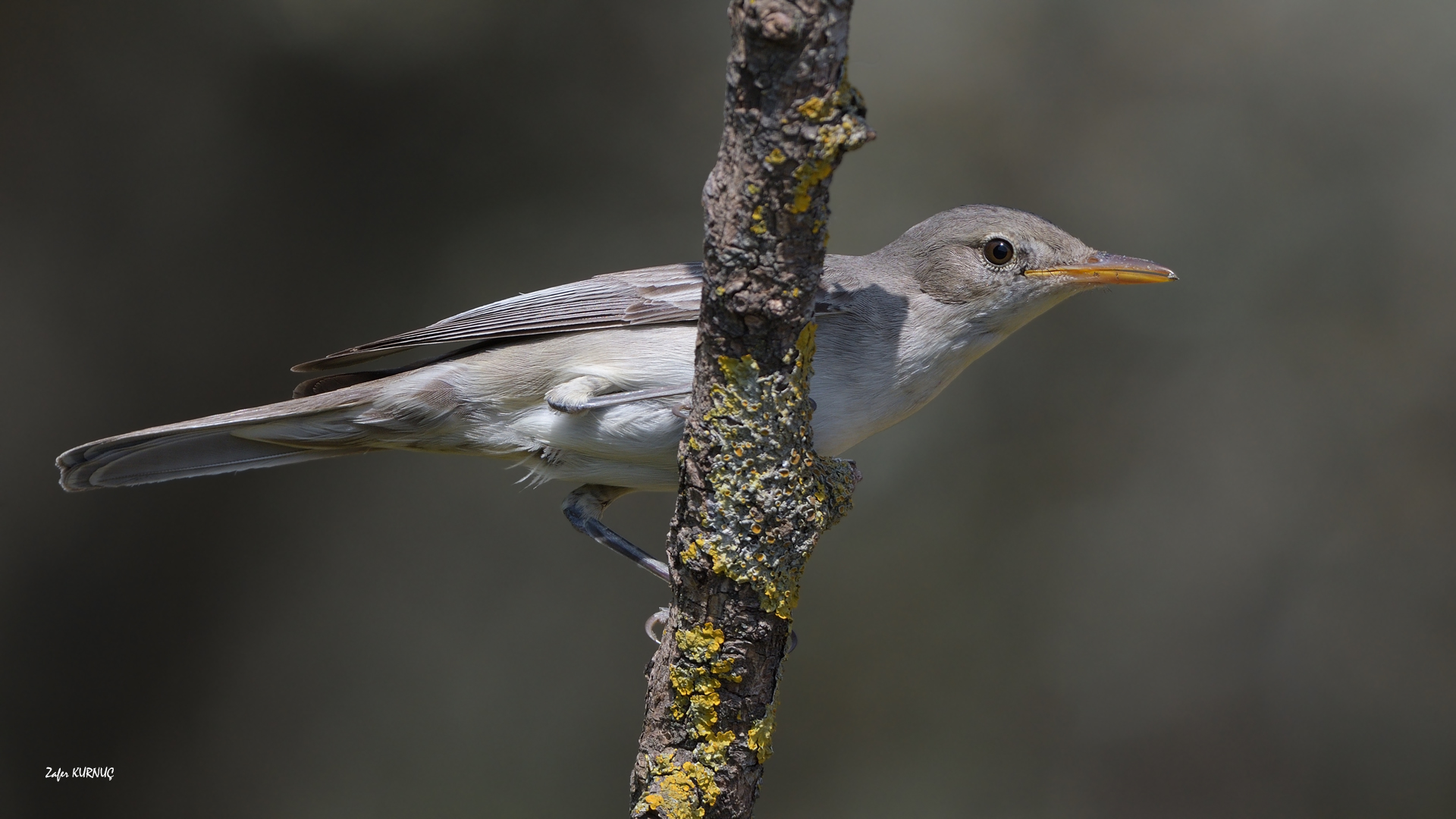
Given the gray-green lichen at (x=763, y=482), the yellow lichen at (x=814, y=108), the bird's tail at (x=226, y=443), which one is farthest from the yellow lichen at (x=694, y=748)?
the bird's tail at (x=226, y=443)

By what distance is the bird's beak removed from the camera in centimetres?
344

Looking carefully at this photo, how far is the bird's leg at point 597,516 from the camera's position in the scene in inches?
145

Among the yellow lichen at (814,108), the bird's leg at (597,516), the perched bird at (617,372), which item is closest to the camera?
the yellow lichen at (814,108)

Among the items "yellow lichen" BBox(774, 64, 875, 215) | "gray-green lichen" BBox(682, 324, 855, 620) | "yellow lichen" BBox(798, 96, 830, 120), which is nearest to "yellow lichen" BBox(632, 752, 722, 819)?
"gray-green lichen" BBox(682, 324, 855, 620)

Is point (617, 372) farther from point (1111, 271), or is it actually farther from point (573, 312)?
point (1111, 271)

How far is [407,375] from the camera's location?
3650mm

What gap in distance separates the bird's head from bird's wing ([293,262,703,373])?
0.90 m

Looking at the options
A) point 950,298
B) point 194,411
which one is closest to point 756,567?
point 950,298

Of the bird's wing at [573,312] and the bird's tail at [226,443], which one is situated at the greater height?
the bird's wing at [573,312]

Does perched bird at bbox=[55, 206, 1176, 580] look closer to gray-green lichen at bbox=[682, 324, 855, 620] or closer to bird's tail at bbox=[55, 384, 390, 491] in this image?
bird's tail at bbox=[55, 384, 390, 491]

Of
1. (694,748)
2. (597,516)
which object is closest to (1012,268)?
(597,516)

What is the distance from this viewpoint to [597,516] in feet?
12.5

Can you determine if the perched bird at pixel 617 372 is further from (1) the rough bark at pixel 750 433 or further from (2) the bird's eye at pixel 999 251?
(1) the rough bark at pixel 750 433

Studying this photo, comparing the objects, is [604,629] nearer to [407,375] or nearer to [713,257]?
[407,375]
